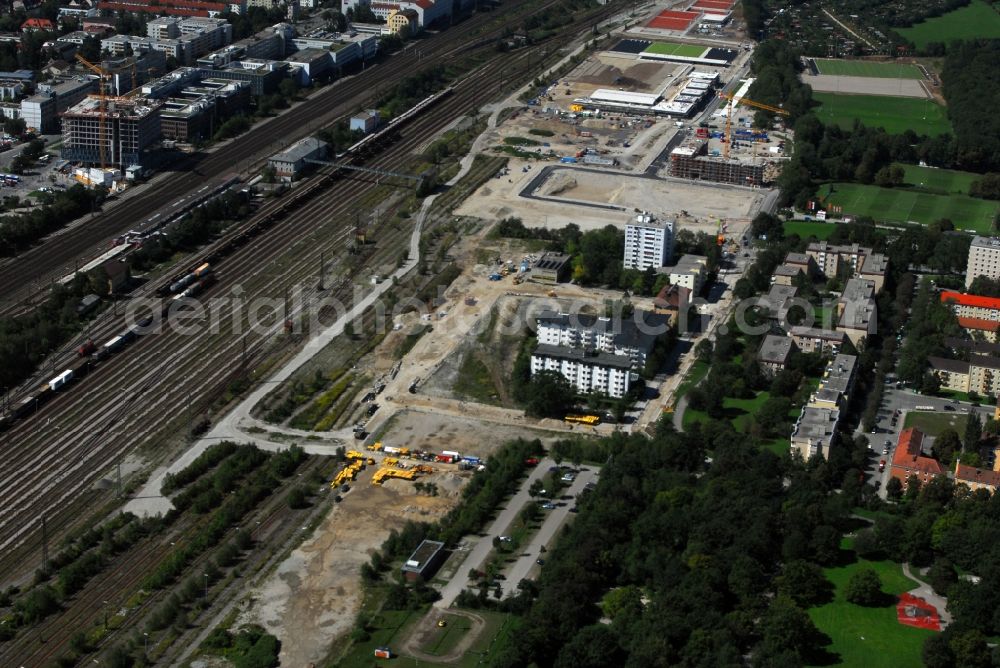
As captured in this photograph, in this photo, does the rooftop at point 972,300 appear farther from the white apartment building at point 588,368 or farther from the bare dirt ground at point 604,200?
the white apartment building at point 588,368

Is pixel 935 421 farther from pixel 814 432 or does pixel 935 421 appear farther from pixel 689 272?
pixel 689 272

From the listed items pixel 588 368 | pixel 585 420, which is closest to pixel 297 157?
pixel 588 368

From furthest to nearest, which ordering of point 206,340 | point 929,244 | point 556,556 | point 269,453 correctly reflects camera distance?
point 929,244, point 206,340, point 269,453, point 556,556

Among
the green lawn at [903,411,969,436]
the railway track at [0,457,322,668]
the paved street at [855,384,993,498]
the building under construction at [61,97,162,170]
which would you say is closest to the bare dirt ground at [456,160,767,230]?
the building under construction at [61,97,162,170]

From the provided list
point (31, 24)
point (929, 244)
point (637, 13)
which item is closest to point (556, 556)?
point (929, 244)

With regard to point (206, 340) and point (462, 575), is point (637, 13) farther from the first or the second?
point (462, 575)

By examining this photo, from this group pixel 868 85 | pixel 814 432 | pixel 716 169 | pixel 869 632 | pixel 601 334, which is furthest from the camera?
pixel 868 85
